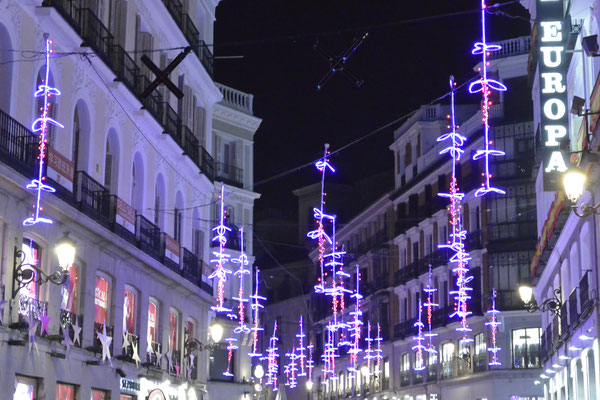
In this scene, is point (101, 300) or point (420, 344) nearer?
point (101, 300)

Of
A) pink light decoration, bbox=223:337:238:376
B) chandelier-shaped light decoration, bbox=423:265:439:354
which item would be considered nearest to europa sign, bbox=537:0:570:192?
pink light decoration, bbox=223:337:238:376

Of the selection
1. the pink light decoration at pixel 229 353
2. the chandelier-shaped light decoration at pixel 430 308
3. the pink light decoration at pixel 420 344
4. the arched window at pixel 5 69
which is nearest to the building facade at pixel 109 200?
the arched window at pixel 5 69

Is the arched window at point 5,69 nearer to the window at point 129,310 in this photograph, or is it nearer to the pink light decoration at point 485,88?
the window at point 129,310

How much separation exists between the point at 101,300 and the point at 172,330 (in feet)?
25.8

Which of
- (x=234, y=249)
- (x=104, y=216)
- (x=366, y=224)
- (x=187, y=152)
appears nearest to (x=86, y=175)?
(x=104, y=216)

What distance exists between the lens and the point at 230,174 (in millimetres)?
52281

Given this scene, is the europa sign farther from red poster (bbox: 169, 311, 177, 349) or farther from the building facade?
red poster (bbox: 169, 311, 177, 349)

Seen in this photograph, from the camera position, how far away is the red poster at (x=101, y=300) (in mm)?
26516

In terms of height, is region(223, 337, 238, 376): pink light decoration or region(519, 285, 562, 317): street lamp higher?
region(223, 337, 238, 376): pink light decoration

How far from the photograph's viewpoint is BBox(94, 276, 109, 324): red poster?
26516mm

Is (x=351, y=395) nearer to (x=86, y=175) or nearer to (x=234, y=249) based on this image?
(x=234, y=249)

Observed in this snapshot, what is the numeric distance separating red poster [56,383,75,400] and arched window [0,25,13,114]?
647 cm

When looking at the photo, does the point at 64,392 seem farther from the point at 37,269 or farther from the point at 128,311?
the point at 128,311

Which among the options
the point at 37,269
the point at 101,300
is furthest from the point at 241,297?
the point at 37,269
